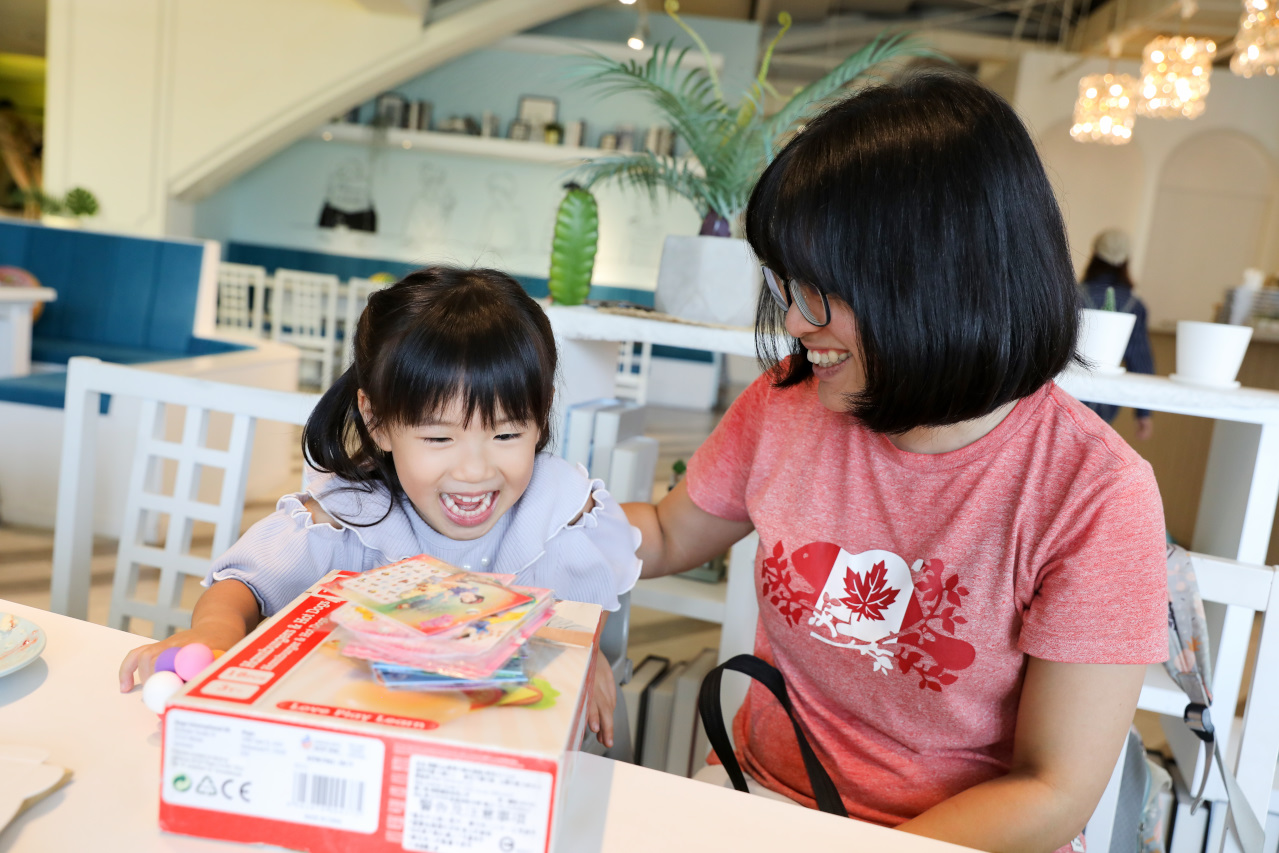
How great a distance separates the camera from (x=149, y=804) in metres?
0.53

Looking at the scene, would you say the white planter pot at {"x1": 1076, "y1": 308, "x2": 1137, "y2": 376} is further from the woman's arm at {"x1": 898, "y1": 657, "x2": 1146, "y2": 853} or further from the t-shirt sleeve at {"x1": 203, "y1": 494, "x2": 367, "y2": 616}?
the t-shirt sleeve at {"x1": 203, "y1": 494, "x2": 367, "y2": 616}

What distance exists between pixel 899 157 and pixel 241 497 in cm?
98

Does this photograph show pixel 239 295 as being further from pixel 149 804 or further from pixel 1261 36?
pixel 149 804

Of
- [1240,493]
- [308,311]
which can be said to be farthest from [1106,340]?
[308,311]

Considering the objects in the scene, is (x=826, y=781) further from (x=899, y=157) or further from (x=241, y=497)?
(x=241, y=497)

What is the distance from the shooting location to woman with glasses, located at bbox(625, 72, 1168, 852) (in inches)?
29.8

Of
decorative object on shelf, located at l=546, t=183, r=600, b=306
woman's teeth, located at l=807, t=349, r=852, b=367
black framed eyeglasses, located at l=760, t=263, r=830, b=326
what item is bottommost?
woman's teeth, located at l=807, t=349, r=852, b=367

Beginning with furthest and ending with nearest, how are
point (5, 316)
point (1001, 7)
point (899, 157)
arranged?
1. point (1001, 7)
2. point (5, 316)
3. point (899, 157)

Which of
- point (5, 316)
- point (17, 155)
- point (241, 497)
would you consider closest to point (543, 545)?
point (241, 497)

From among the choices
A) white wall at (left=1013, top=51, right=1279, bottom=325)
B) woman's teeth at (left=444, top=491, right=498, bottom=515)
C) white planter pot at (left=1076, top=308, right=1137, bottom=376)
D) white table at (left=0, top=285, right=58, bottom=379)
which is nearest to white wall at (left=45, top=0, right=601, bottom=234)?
white table at (left=0, top=285, right=58, bottom=379)

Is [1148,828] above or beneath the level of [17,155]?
beneath

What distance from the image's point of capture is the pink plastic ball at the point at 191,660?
0.59 m

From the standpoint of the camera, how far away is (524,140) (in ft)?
25.7

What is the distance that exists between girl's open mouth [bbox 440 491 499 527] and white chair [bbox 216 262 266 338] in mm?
5672
